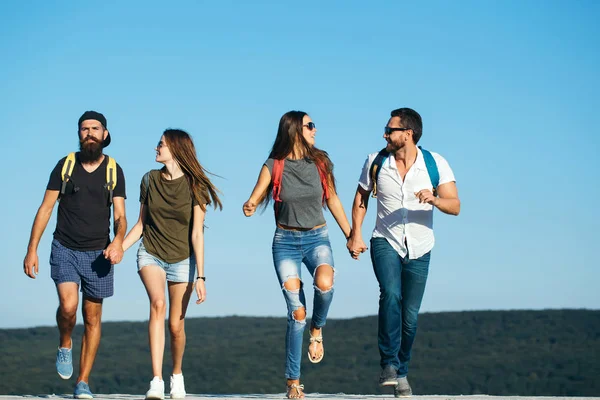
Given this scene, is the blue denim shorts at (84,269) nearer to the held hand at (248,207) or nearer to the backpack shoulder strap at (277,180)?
the held hand at (248,207)

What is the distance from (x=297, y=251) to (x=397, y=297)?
1.17 metres

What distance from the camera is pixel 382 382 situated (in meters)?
10.1

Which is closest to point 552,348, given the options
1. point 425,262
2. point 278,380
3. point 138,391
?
point 278,380

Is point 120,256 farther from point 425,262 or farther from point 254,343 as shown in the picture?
point 254,343

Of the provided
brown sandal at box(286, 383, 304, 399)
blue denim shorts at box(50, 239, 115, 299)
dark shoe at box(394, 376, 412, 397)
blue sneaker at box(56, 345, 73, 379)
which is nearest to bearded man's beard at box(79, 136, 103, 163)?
blue denim shorts at box(50, 239, 115, 299)

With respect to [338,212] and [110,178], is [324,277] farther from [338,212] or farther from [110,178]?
[110,178]

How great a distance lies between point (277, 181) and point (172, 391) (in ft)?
8.41

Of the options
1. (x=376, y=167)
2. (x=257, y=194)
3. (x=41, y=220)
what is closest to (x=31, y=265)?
(x=41, y=220)

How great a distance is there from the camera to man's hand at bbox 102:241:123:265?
10.3 metres

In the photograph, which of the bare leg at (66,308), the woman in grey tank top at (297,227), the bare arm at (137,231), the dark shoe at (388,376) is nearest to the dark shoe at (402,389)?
the dark shoe at (388,376)

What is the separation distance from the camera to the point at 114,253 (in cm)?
1034

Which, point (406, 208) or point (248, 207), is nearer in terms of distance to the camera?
point (248, 207)

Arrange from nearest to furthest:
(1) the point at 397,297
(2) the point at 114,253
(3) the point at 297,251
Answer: (3) the point at 297,251 → (1) the point at 397,297 → (2) the point at 114,253

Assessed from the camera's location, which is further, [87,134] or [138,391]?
[138,391]
